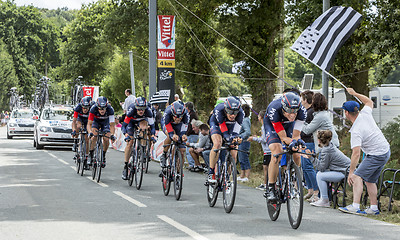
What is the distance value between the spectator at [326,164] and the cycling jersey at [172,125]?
267 cm

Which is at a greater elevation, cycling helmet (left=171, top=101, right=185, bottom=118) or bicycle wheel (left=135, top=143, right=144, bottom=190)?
cycling helmet (left=171, top=101, right=185, bottom=118)

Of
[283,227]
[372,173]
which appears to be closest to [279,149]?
[283,227]

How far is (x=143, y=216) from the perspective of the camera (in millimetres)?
9523

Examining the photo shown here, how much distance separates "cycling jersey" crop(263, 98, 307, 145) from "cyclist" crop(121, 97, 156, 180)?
15.5 ft

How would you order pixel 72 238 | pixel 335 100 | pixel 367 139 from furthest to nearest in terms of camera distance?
pixel 335 100
pixel 367 139
pixel 72 238

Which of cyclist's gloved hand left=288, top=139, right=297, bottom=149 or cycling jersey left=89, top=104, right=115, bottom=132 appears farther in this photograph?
cycling jersey left=89, top=104, right=115, bottom=132

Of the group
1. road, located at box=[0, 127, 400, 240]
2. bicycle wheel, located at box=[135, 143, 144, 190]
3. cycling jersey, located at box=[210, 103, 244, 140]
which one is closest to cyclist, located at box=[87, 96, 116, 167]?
road, located at box=[0, 127, 400, 240]

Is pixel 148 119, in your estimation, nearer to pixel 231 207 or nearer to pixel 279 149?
pixel 231 207

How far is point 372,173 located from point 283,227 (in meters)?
2.04

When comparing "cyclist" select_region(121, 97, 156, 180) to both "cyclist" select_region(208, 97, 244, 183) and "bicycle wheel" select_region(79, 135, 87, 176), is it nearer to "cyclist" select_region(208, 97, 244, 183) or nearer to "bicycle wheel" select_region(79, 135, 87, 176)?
"bicycle wheel" select_region(79, 135, 87, 176)

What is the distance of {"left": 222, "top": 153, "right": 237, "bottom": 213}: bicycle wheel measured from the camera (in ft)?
32.5

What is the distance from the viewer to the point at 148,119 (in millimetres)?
13961

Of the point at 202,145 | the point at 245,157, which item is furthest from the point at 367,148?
the point at 202,145

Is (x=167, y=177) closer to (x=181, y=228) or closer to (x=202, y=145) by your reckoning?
(x=181, y=228)
